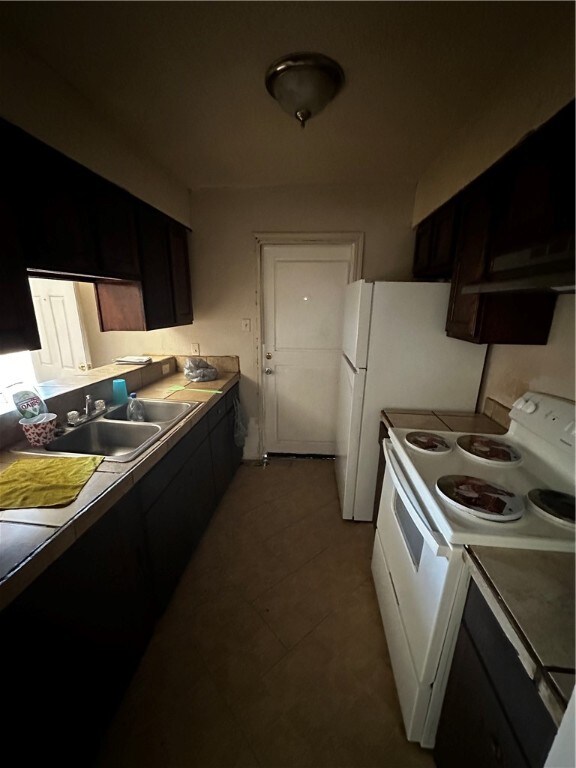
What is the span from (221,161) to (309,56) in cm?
99

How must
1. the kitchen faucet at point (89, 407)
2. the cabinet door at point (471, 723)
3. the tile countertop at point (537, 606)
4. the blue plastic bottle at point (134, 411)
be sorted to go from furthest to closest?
the blue plastic bottle at point (134, 411) → the kitchen faucet at point (89, 407) → the cabinet door at point (471, 723) → the tile countertop at point (537, 606)

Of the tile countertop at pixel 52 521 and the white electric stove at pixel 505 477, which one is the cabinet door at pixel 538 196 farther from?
the tile countertop at pixel 52 521

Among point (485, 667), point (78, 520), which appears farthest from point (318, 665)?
point (78, 520)

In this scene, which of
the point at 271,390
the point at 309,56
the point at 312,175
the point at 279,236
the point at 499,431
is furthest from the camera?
the point at 271,390

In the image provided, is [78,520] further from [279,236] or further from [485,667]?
[279,236]

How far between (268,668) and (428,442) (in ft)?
3.95

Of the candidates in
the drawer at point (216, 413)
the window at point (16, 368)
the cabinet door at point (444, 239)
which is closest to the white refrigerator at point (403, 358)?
the cabinet door at point (444, 239)

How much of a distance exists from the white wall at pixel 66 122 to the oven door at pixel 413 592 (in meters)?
1.94

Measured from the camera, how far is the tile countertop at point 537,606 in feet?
1.68

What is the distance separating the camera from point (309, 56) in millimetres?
1087

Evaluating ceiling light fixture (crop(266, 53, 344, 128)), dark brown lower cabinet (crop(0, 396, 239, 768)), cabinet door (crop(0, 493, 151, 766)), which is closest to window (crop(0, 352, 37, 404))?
dark brown lower cabinet (crop(0, 396, 239, 768))

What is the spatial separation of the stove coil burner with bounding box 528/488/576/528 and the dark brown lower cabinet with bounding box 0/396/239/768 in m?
1.40

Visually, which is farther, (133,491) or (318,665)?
(318,665)

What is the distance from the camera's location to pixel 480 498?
0.93 meters
